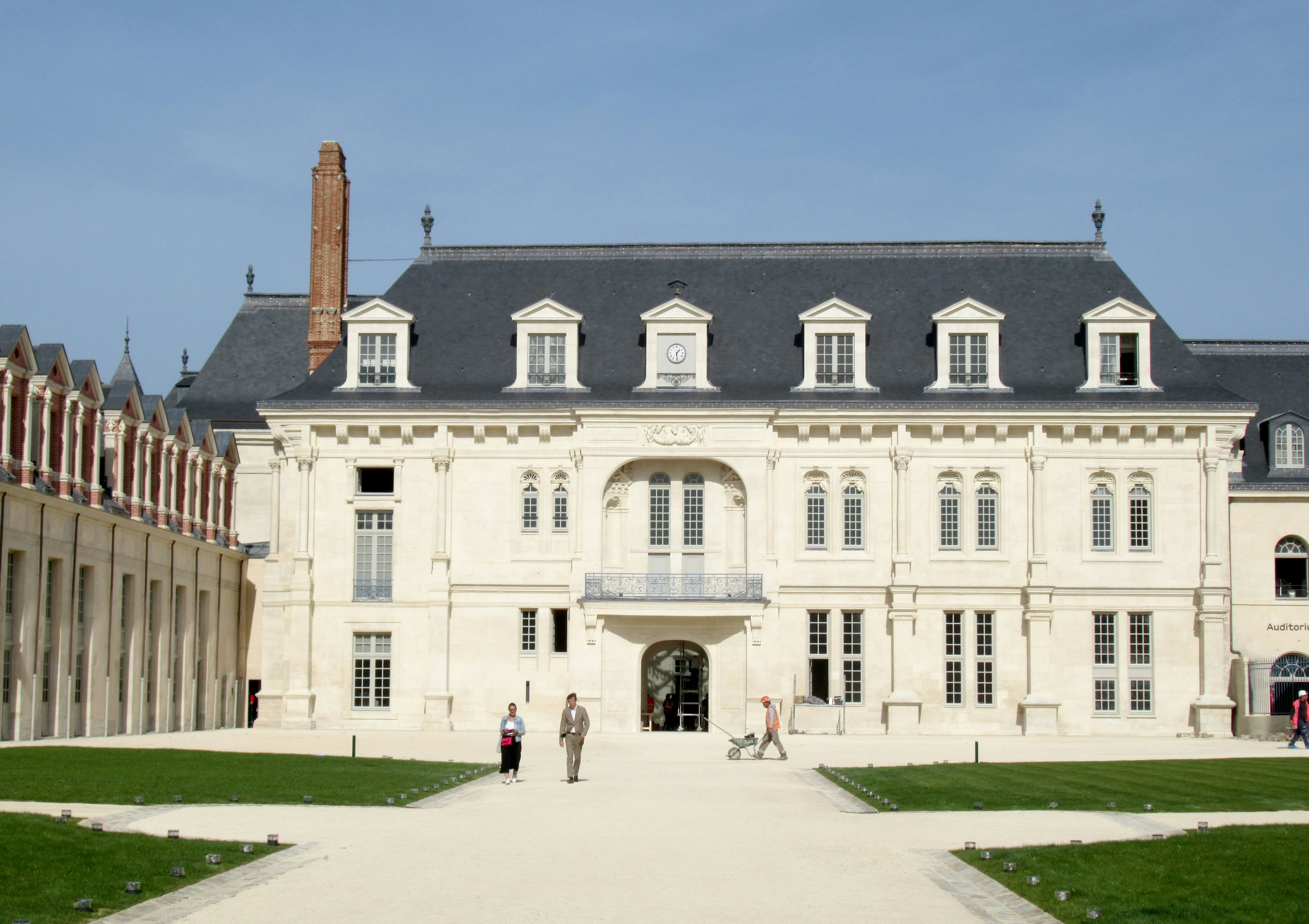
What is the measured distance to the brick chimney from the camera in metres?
57.3

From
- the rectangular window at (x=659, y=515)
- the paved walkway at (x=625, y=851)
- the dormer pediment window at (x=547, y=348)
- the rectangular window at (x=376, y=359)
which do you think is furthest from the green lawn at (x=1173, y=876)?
the rectangular window at (x=376, y=359)

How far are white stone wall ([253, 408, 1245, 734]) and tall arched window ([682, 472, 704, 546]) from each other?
31 cm

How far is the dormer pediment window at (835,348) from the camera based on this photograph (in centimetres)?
5247

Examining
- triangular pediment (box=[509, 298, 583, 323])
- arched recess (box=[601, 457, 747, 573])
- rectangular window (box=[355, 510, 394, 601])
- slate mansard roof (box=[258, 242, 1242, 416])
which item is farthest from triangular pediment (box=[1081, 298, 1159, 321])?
rectangular window (box=[355, 510, 394, 601])

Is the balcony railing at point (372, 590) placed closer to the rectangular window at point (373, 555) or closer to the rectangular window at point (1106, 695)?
the rectangular window at point (373, 555)

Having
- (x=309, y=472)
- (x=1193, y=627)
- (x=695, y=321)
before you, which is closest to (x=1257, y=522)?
(x=1193, y=627)

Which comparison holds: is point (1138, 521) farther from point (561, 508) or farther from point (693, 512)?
point (561, 508)

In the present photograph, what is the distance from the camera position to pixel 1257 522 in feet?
182

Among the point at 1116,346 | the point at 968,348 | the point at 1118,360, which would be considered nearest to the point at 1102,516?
the point at 1118,360

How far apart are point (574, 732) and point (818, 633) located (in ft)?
78.6

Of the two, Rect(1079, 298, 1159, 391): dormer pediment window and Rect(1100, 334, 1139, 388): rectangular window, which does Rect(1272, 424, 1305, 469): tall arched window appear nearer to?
Rect(1079, 298, 1159, 391): dormer pediment window

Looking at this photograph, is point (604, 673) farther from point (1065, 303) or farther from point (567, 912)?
point (567, 912)

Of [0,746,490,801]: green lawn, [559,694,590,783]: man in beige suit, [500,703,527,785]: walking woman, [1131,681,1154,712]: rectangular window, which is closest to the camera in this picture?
[0,746,490,801]: green lawn

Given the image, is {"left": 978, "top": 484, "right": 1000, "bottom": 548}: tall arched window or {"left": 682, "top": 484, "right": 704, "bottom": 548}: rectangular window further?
{"left": 682, "top": 484, "right": 704, "bottom": 548}: rectangular window
